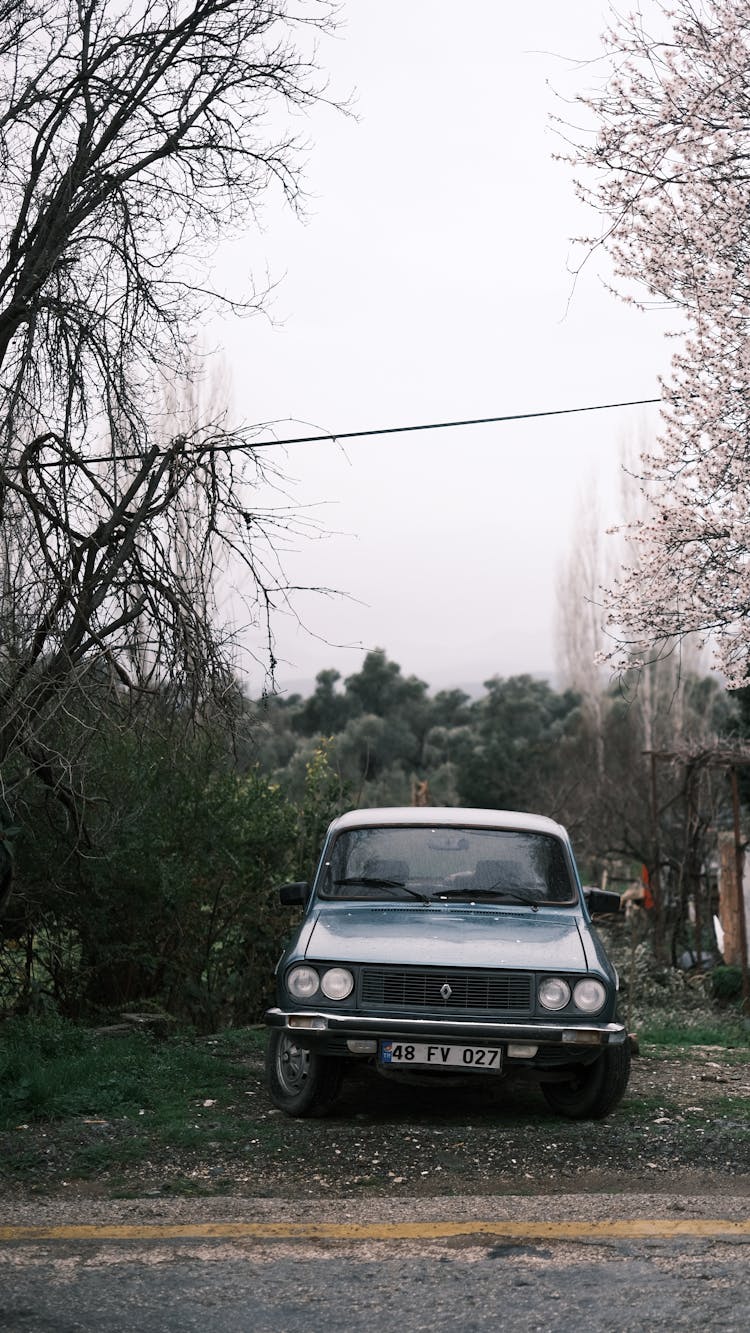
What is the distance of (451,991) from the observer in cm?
725

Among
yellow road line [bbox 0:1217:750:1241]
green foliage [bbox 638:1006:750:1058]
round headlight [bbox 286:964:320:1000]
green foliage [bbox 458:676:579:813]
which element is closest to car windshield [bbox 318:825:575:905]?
round headlight [bbox 286:964:320:1000]

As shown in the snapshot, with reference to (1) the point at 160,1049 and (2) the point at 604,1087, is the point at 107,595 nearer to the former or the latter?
(1) the point at 160,1049

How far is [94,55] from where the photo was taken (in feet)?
32.9

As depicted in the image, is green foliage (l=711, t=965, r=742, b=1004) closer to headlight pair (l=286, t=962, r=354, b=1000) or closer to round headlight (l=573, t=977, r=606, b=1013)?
round headlight (l=573, t=977, r=606, b=1013)

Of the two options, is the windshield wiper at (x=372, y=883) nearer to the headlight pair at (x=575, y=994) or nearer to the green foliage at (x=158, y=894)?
the headlight pair at (x=575, y=994)

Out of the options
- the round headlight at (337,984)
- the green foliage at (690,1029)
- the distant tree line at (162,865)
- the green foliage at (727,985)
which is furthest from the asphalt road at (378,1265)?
the green foliage at (727,985)

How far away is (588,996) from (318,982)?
4.44 feet

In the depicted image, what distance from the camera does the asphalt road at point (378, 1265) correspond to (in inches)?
176

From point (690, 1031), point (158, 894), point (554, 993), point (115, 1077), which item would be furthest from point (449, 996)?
point (690, 1031)

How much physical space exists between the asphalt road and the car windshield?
97.9 inches

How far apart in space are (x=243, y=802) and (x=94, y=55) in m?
5.97

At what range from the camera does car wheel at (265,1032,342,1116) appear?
7445 millimetres

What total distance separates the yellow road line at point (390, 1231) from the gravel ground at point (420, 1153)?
510mm

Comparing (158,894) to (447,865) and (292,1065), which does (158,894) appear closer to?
(447,865)
